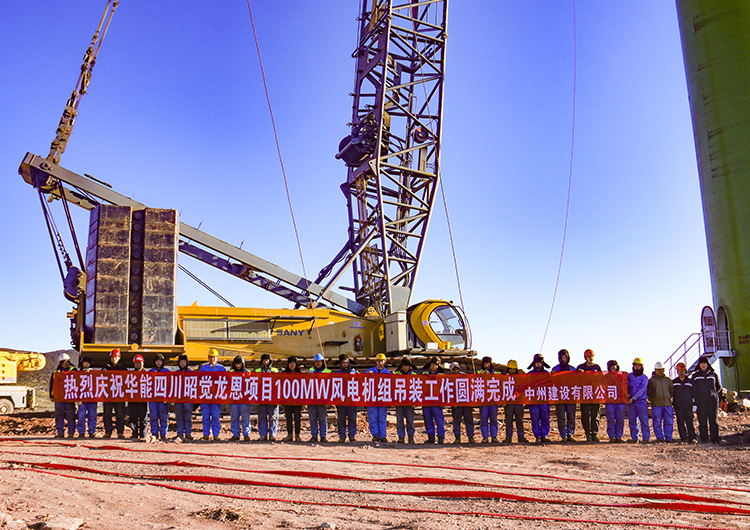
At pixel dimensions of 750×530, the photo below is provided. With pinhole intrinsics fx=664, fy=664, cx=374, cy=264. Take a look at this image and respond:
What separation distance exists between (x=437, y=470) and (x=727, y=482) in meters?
3.88

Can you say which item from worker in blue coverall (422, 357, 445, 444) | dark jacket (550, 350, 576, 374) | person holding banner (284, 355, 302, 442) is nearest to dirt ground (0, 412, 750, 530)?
worker in blue coverall (422, 357, 445, 444)

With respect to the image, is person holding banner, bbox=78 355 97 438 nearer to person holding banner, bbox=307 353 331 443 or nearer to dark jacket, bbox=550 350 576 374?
person holding banner, bbox=307 353 331 443

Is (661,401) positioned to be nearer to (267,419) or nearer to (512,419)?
(512,419)

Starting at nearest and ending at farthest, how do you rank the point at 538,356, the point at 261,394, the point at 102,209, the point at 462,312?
1. the point at 261,394
2. the point at 538,356
3. the point at 102,209
4. the point at 462,312

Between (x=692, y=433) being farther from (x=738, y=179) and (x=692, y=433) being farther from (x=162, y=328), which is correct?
(x=738, y=179)

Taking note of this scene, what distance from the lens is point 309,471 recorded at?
9.12 meters

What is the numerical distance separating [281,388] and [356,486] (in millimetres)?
5577

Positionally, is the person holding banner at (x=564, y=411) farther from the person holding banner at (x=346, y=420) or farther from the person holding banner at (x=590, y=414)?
the person holding banner at (x=346, y=420)

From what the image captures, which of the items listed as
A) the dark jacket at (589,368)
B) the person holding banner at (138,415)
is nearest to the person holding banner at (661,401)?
the dark jacket at (589,368)

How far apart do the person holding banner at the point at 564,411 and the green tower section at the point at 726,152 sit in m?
16.1

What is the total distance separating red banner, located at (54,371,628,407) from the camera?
13352 millimetres

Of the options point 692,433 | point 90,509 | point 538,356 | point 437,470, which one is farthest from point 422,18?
point 90,509

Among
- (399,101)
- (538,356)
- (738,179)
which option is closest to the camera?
(538,356)

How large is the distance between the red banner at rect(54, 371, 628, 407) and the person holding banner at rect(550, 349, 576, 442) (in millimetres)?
1049
